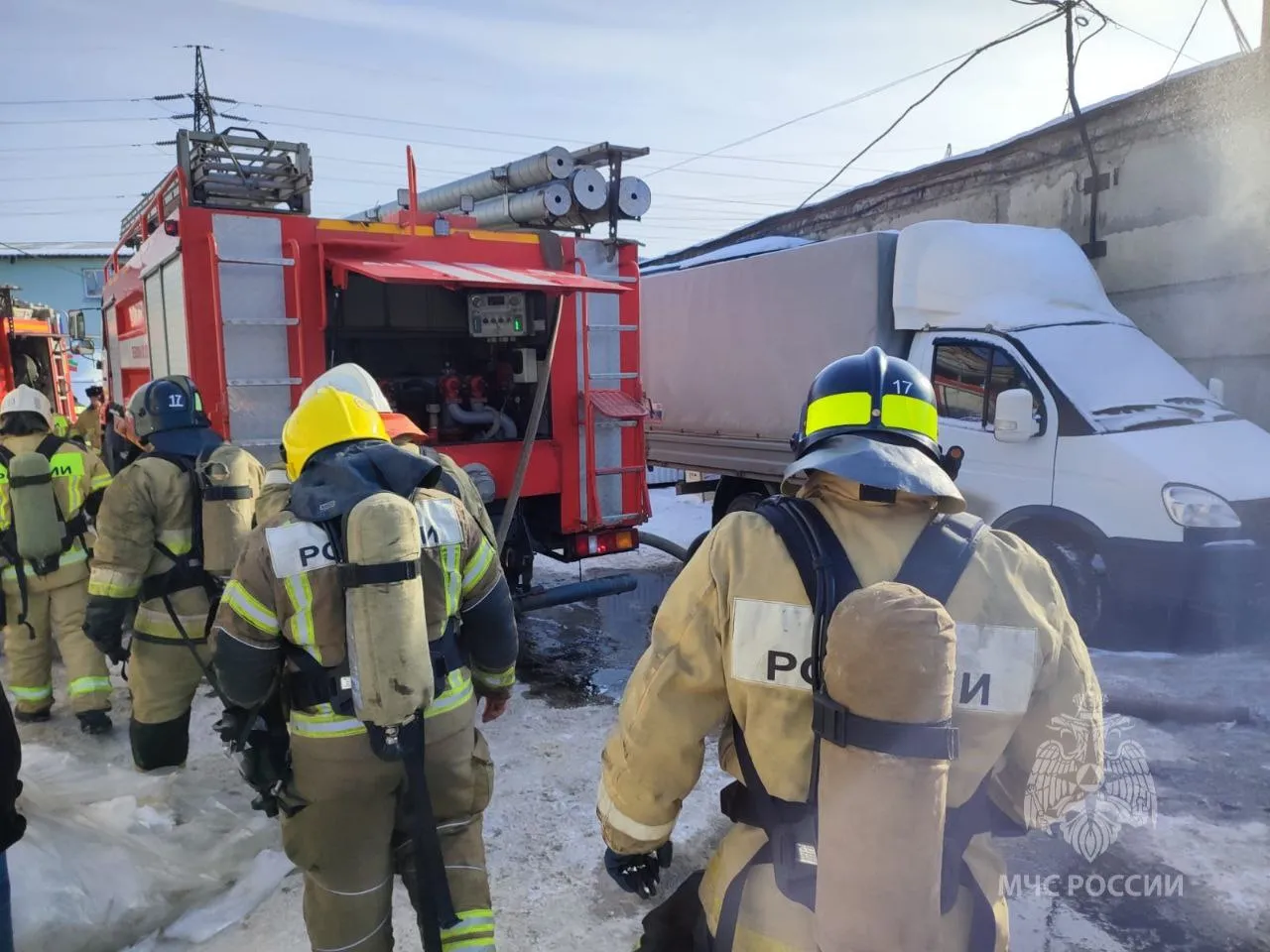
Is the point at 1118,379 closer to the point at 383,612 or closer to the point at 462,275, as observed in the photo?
the point at 462,275

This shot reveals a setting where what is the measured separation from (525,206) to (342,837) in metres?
4.49

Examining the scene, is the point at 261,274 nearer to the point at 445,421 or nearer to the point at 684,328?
the point at 445,421

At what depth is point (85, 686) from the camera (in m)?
4.43

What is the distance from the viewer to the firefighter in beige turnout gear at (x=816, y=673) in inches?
57.4

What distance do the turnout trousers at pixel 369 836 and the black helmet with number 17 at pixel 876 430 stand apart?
4.31 ft

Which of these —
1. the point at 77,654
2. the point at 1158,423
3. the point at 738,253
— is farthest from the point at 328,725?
the point at 738,253

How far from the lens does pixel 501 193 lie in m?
6.27

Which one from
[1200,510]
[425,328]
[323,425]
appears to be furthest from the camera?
[425,328]

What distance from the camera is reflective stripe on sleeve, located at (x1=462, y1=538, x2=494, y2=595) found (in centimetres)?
251

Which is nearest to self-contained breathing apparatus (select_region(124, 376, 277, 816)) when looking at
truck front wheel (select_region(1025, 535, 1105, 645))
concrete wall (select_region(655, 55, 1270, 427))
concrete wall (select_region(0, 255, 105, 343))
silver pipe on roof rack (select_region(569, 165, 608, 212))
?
silver pipe on roof rack (select_region(569, 165, 608, 212))

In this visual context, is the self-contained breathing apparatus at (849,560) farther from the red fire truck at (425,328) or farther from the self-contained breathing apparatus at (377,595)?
the red fire truck at (425,328)

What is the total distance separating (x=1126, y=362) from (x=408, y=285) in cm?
497

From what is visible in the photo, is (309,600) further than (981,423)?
No

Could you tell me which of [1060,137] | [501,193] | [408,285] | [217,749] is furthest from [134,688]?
[1060,137]
